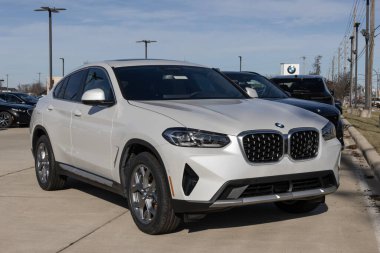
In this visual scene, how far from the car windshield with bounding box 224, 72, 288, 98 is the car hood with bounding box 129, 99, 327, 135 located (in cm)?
415

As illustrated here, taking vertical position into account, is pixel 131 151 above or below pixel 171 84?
below

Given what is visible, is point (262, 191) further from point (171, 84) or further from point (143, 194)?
point (171, 84)

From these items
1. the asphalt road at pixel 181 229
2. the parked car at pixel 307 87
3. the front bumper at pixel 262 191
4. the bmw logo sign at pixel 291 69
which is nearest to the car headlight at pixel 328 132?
the front bumper at pixel 262 191

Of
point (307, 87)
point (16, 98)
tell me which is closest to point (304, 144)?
point (307, 87)

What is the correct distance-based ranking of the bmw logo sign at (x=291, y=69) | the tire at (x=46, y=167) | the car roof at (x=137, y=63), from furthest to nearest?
the bmw logo sign at (x=291, y=69)
the tire at (x=46, y=167)
the car roof at (x=137, y=63)

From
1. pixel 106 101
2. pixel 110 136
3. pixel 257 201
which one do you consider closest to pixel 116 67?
pixel 106 101

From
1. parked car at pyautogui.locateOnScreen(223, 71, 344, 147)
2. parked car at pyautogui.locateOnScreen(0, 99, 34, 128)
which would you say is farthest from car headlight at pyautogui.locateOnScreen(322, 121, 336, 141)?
parked car at pyautogui.locateOnScreen(0, 99, 34, 128)

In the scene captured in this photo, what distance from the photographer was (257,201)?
187 inches

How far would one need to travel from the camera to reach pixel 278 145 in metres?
4.88

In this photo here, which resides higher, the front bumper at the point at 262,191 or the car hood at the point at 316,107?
the car hood at the point at 316,107

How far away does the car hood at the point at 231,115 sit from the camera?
15.7 ft

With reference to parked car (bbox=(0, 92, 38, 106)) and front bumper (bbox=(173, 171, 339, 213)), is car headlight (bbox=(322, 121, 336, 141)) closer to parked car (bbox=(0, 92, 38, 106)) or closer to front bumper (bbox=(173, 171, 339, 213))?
front bumper (bbox=(173, 171, 339, 213))

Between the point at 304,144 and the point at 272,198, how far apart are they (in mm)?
625

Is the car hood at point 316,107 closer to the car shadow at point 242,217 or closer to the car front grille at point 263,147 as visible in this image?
the car shadow at point 242,217
